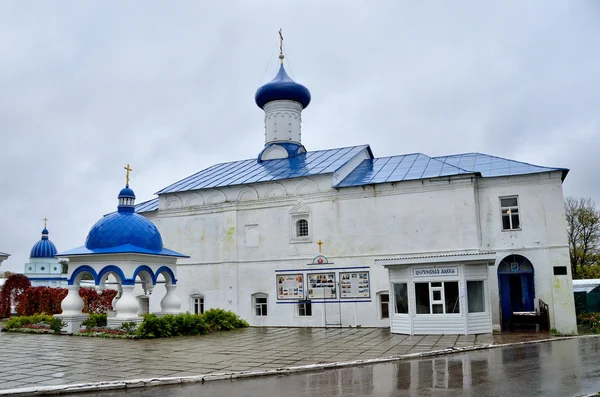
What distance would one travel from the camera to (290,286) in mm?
21344

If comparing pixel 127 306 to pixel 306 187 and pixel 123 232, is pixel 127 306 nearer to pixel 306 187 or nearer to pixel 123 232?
pixel 123 232

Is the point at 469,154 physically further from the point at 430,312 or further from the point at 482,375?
the point at 482,375

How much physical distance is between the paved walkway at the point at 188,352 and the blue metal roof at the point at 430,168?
6077mm

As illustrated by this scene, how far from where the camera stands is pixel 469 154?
22594mm

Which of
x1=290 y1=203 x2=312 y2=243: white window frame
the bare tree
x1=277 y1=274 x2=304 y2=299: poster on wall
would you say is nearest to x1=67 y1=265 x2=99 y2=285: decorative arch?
x1=277 y1=274 x2=304 y2=299: poster on wall

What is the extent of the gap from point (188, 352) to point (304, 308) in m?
8.74

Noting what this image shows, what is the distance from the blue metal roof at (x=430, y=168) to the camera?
19487mm

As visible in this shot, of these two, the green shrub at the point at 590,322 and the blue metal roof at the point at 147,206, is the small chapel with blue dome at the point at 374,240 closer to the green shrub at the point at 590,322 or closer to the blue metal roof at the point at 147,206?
the blue metal roof at the point at 147,206

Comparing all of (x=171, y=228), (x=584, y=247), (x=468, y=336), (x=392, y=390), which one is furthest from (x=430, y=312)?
(x=584, y=247)

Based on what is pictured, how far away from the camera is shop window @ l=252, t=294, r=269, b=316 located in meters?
22.0

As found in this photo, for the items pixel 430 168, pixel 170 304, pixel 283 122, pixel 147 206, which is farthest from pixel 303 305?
pixel 283 122

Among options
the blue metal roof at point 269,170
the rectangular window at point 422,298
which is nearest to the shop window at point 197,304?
the blue metal roof at point 269,170

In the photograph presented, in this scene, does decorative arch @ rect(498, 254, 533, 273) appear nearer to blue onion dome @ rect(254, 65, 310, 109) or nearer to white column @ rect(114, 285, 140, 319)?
white column @ rect(114, 285, 140, 319)

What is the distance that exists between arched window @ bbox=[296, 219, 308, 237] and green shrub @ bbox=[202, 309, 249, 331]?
4302 mm
